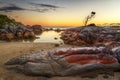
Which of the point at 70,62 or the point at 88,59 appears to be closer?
the point at 70,62

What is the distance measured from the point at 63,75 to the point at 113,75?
2.32 metres

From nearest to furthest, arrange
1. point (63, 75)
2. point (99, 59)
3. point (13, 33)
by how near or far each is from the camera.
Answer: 1. point (63, 75)
2. point (99, 59)
3. point (13, 33)

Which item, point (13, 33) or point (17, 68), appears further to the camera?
point (13, 33)

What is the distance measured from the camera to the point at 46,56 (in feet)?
38.7

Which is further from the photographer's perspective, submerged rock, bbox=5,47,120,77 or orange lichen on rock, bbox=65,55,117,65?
orange lichen on rock, bbox=65,55,117,65

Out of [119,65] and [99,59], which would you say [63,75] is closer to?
[99,59]

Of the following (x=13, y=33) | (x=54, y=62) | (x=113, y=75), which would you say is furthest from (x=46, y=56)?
(x=13, y=33)

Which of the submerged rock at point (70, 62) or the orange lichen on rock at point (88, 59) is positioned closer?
the submerged rock at point (70, 62)

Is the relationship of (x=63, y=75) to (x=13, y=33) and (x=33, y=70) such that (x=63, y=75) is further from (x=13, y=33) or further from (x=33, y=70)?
(x=13, y=33)

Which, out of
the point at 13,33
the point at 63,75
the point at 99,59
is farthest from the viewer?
the point at 13,33

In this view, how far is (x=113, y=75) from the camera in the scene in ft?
35.4

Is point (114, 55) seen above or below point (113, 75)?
above

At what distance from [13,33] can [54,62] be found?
28.7 meters

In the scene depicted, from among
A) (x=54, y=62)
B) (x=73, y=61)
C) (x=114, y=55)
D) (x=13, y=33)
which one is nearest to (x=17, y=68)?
(x=54, y=62)
